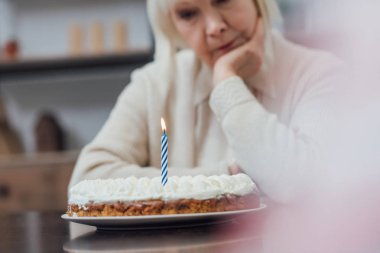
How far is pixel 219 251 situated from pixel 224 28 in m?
0.94

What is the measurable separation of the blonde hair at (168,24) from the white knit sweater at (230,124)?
0.12ft

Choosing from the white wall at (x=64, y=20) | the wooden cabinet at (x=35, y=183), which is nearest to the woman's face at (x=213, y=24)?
the wooden cabinet at (x=35, y=183)

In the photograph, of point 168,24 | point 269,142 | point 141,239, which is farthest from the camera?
point 168,24

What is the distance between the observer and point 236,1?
5.04 feet

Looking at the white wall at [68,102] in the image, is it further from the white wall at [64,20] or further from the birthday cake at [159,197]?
the birthday cake at [159,197]

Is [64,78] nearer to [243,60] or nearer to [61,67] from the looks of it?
[61,67]

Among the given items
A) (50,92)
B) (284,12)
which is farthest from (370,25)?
(50,92)

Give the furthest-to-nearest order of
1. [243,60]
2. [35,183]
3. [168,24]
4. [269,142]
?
[35,183], [168,24], [243,60], [269,142]

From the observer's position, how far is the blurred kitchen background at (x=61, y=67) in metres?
3.31

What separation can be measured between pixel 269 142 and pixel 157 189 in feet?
2.20

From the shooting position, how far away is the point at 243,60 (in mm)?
1598

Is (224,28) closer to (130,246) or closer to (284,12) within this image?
(130,246)

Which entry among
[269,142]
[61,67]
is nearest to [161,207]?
[269,142]

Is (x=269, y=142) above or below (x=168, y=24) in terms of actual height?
below
